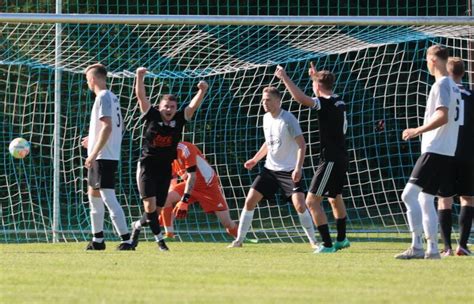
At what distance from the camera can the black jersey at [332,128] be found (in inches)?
456

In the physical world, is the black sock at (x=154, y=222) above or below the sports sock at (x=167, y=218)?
above

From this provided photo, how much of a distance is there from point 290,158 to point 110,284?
495 centimetres

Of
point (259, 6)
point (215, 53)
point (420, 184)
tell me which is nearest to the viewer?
point (420, 184)

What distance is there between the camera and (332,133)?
38.5 feet

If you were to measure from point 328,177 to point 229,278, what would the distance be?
11.6ft

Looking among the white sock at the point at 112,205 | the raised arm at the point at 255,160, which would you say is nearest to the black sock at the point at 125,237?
the white sock at the point at 112,205

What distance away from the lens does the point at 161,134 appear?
11922mm

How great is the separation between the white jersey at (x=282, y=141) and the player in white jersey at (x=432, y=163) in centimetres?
244

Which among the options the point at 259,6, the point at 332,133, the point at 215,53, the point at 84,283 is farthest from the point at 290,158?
the point at 259,6

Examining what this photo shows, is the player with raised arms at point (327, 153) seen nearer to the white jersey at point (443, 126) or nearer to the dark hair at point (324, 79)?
the dark hair at point (324, 79)

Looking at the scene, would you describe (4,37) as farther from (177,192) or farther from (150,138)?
(150,138)

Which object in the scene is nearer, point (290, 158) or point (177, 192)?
point (290, 158)

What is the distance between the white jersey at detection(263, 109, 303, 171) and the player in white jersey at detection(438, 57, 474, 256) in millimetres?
1861

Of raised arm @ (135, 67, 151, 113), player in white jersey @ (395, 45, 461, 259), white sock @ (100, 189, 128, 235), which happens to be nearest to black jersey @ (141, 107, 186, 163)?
raised arm @ (135, 67, 151, 113)
